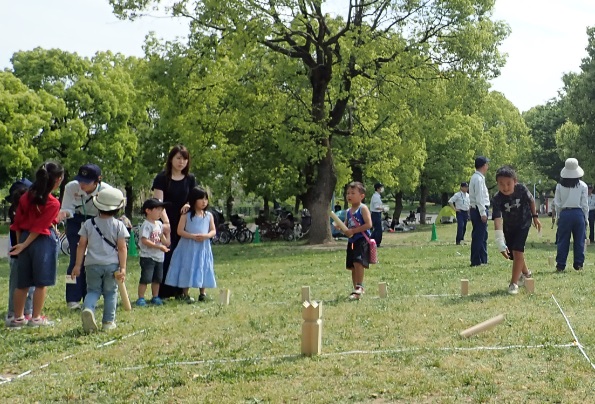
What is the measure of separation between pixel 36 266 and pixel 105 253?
87 centimetres

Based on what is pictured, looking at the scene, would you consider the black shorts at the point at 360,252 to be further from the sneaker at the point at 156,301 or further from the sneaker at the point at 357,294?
the sneaker at the point at 156,301

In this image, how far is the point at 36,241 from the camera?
8375 millimetres

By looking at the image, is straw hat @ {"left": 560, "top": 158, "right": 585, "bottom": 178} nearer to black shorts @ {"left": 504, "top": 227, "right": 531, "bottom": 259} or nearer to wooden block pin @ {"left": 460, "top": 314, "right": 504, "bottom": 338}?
black shorts @ {"left": 504, "top": 227, "right": 531, "bottom": 259}

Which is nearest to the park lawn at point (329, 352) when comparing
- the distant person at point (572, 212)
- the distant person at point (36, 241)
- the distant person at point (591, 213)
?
the distant person at point (36, 241)

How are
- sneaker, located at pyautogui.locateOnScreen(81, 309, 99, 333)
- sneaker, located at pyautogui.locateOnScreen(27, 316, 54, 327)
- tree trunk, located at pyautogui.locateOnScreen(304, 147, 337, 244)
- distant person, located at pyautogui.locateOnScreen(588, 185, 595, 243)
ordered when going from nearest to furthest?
sneaker, located at pyautogui.locateOnScreen(81, 309, 99, 333) < sneaker, located at pyautogui.locateOnScreen(27, 316, 54, 327) < distant person, located at pyautogui.locateOnScreen(588, 185, 595, 243) < tree trunk, located at pyautogui.locateOnScreen(304, 147, 337, 244)

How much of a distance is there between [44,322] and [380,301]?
389 cm

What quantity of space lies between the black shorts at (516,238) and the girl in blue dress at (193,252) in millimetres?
3930

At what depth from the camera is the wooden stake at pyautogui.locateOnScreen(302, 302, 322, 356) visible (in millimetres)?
6145

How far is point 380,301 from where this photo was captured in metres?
9.52

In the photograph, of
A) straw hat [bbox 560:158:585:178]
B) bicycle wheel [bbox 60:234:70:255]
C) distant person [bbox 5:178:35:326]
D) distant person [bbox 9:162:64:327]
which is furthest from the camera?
bicycle wheel [bbox 60:234:70:255]

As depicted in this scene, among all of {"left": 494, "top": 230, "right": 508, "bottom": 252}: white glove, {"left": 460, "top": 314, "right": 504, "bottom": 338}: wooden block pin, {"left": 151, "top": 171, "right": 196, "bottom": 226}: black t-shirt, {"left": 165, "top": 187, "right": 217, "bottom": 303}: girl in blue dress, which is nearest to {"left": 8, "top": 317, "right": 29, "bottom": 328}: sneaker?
{"left": 165, "top": 187, "right": 217, "bottom": 303}: girl in blue dress

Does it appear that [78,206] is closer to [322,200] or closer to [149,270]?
[149,270]

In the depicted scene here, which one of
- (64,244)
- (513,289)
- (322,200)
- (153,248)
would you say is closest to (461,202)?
(322,200)

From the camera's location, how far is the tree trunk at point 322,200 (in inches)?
986
